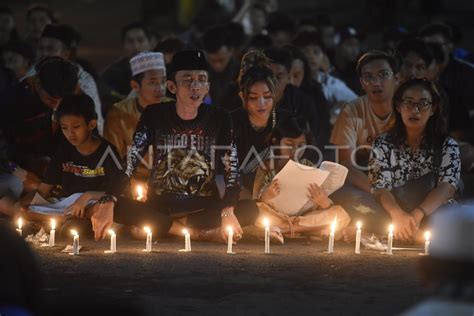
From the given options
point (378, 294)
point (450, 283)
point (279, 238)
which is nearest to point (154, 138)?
point (279, 238)

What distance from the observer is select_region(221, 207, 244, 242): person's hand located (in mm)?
8172

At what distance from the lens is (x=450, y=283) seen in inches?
150

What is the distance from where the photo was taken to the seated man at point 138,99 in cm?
948

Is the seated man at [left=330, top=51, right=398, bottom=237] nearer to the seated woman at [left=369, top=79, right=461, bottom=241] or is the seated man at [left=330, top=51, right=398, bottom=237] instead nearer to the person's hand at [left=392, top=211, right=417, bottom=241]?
the seated woman at [left=369, top=79, right=461, bottom=241]

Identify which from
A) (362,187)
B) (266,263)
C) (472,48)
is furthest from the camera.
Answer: (472,48)

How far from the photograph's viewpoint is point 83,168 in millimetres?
8781

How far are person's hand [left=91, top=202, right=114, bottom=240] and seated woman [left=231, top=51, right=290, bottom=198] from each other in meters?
1.09

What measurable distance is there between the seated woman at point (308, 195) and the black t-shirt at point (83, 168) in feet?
3.69

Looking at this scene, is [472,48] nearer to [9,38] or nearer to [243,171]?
[9,38]

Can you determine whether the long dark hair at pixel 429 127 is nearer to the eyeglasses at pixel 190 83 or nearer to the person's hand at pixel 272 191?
the person's hand at pixel 272 191

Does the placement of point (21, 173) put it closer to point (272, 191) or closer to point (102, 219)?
point (102, 219)

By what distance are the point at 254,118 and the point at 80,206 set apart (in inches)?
59.1

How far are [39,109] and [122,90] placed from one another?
83.5 inches

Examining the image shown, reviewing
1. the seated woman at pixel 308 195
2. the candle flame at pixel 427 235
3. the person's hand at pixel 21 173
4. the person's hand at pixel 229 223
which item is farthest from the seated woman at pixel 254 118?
the person's hand at pixel 21 173
